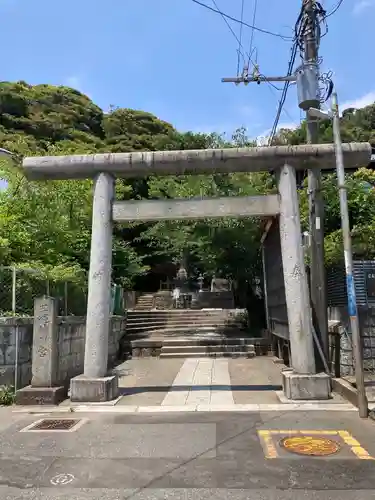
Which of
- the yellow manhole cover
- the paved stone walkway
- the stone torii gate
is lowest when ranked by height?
the paved stone walkway

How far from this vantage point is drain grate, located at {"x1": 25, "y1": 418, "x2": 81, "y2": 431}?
6758 millimetres

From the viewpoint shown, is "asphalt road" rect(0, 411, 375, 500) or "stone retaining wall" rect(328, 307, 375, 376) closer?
"asphalt road" rect(0, 411, 375, 500)

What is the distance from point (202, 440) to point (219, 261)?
12.9 m

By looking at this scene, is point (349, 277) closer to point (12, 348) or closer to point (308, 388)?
point (308, 388)

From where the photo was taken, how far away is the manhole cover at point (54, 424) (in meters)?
6.76

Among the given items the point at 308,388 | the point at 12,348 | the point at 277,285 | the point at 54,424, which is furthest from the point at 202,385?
the point at 12,348

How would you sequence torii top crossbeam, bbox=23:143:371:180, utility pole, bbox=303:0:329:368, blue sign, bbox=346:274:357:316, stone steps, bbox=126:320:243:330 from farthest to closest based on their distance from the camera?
stone steps, bbox=126:320:243:330, utility pole, bbox=303:0:329:368, torii top crossbeam, bbox=23:143:371:180, blue sign, bbox=346:274:357:316

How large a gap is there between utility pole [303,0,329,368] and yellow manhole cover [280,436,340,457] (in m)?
3.73

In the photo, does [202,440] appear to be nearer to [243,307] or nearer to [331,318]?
[331,318]

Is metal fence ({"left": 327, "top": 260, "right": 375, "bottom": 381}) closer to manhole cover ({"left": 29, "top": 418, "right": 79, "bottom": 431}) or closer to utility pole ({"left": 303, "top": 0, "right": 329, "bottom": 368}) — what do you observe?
utility pole ({"left": 303, "top": 0, "right": 329, "bottom": 368})

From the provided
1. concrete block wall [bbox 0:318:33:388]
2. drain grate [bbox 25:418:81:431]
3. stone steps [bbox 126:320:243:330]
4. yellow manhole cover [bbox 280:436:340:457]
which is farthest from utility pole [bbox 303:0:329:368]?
stone steps [bbox 126:320:243:330]

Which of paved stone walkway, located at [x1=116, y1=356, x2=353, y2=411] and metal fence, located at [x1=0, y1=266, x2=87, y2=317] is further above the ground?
metal fence, located at [x1=0, y1=266, x2=87, y2=317]

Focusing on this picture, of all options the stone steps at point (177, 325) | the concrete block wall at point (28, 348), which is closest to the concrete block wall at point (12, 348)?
the concrete block wall at point (28, 348)

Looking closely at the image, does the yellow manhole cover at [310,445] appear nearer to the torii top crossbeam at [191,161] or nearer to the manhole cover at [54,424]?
the manhole cover at [54,424]
